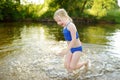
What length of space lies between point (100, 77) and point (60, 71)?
1.35 m

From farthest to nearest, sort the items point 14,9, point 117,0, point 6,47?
point 117,0 < point 14,9 < point 6,47

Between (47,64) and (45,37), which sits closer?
(47,64)

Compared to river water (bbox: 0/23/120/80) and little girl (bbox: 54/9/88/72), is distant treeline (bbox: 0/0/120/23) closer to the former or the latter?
river water (bbox: 0/23/120/80)

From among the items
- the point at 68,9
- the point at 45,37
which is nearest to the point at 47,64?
the point at 45,37

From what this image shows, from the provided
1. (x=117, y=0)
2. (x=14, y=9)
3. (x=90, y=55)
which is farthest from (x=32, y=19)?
(x=90, y=55)

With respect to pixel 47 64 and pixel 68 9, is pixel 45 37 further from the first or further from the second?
pixel 68 9

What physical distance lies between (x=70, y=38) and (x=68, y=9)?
28.2 meters

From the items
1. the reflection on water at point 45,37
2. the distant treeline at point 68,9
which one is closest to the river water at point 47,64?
the reflection on water at point 45,37

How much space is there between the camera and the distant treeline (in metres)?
32.5

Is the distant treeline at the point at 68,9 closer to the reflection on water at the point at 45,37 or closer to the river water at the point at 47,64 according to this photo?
the reflection on water at the point at 45,37

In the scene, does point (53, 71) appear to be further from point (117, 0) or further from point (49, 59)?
point (117, 0)

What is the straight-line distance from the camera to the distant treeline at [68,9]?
32500 mm

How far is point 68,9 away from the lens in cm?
3544

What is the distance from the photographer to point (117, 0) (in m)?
44.4
